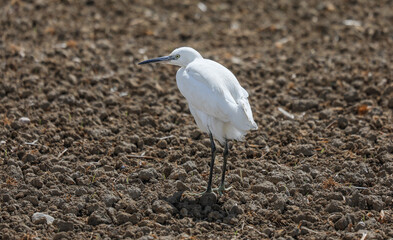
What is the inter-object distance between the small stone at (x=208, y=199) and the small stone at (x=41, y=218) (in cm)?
142

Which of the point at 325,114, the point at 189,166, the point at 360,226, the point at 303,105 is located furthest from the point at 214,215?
the point at 303,105

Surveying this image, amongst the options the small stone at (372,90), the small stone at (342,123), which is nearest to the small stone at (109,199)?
the small stone at (342,123)

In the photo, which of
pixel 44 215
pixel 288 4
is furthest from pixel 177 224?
pixel 288 4

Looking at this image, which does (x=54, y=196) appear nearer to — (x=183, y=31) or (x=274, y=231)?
(x=274, y=231)

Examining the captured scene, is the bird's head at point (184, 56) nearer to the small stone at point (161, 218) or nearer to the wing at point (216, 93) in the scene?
the wing at point (216, 93)

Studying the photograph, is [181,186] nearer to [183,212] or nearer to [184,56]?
[183,212]

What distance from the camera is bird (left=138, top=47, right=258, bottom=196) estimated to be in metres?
5.88

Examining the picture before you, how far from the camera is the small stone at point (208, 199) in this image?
236 inches

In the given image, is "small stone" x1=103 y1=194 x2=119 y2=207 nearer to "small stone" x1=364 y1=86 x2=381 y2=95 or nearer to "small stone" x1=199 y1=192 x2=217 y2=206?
"small stone" x1=199 y1=192 x2=217 y2=206

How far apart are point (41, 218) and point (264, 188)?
2179 mm

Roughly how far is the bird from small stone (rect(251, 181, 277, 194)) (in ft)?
1.03

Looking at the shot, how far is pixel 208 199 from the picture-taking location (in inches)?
237

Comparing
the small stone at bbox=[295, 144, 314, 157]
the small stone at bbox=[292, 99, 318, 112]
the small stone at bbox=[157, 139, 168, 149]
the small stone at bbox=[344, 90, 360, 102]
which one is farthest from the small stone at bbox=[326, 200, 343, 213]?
the small stone at bbox=[344, 90, 360, 102]

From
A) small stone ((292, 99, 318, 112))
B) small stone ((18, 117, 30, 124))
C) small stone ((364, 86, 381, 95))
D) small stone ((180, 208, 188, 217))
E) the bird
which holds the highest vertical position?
the bird
